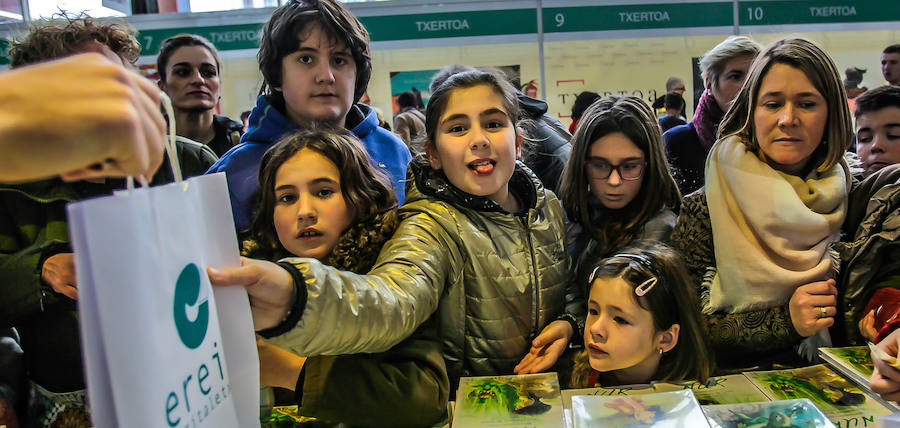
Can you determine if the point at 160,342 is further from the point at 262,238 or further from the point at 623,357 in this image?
the point at 623,357

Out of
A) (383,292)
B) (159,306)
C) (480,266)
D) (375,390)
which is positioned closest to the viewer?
(159,306)

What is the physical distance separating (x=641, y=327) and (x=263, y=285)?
97 centimetres

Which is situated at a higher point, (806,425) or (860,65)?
(860,65)

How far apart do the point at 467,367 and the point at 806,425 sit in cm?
76

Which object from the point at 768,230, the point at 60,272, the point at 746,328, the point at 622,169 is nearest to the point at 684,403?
the point at 746,328

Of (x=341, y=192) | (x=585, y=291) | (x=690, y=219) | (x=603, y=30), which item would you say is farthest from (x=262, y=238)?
(x=603, y=30)

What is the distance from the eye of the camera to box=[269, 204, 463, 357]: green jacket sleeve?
945 mm

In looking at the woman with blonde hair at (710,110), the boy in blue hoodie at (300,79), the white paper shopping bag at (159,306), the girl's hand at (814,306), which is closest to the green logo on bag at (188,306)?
the white paper shopping bag at (159,306)

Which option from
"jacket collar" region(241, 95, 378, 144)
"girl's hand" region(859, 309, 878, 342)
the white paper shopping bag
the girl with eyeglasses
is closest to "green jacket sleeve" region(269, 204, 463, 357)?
the white paper shopping bag

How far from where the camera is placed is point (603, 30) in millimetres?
5195

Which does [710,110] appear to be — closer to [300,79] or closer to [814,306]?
[814,306]

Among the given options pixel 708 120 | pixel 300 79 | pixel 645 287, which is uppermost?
pixel 300 79

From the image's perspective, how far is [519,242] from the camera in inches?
63.7

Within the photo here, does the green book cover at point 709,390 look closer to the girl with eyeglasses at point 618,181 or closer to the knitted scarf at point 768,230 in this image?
the knitted scarf at point 768,230
